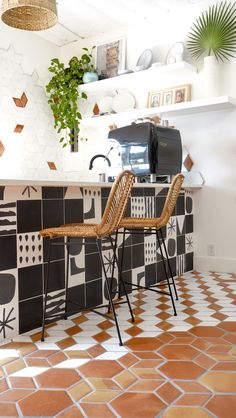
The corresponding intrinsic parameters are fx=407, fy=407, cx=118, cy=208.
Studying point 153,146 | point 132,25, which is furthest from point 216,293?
point 132,25

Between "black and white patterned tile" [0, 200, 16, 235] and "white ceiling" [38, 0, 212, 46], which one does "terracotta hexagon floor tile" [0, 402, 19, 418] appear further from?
"white ceiling" [38, 0, 212, 46]

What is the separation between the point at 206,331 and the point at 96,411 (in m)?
0.98

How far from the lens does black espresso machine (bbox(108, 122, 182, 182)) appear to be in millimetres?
3363

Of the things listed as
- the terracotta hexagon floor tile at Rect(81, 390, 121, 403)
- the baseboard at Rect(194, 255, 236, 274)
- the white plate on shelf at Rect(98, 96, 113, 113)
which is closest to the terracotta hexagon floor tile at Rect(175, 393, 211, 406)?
the terracotta hexagon floor tile at Rect(81, 390, 121, 403)

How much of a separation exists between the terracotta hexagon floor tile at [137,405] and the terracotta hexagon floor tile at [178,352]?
39cm

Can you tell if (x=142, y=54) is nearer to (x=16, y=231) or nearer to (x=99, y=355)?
(x=16, y=231)

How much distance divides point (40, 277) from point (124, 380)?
2.90ft

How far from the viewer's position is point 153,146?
3.38 meters

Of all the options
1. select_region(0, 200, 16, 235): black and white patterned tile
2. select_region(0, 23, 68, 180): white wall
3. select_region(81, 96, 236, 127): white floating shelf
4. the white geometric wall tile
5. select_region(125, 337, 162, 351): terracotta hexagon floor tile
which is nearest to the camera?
select_region(125, 337, 162, 351): terracotta hexagon floor tile

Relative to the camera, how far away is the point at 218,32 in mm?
3633

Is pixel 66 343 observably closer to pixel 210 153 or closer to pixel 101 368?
pixel 101 368

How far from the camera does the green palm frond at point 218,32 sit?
3625mm

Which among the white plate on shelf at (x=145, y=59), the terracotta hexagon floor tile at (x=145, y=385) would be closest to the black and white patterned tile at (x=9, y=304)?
the terracotta hexagon floor tile at (x=145, y=385)

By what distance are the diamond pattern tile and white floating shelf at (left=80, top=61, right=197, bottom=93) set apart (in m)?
2.25
